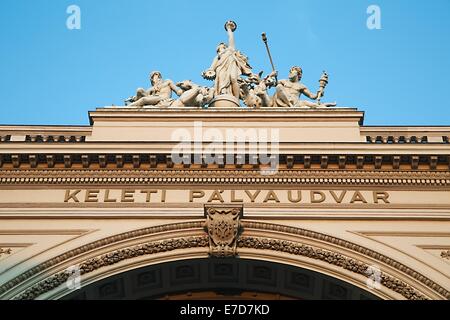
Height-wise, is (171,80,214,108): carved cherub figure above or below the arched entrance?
above

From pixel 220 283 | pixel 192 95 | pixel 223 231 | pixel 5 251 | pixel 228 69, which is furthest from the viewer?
Answer: pixel 228 69

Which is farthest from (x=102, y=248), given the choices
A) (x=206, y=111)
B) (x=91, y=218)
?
(x=206, y=111)

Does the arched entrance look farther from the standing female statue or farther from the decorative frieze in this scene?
the standing female statue

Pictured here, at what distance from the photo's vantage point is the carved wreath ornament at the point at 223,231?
1703cm

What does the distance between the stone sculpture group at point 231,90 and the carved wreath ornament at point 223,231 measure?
456 cm

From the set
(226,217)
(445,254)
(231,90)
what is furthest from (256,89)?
(445,254)

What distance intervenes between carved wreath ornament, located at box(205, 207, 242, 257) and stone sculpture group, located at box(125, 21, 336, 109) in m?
4.56

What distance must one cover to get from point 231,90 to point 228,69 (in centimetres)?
70

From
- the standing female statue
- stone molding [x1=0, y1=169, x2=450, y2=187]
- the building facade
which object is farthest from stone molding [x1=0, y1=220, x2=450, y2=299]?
the standing female statue

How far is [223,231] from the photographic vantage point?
56.1 ft

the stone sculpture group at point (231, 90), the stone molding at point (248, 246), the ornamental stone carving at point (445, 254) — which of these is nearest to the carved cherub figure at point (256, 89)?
the stone sculpture group at point (231, 90)

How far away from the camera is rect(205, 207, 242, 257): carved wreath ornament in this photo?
671 inches

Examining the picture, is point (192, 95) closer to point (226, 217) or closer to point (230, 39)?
point (230, 39)

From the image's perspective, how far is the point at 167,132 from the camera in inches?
784
